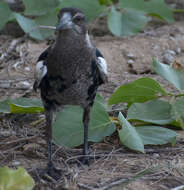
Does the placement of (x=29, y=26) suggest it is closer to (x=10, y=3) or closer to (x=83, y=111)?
(x=10, y=3)

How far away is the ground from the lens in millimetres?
2971

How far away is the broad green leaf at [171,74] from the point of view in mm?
3895

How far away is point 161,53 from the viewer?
17.6 ft

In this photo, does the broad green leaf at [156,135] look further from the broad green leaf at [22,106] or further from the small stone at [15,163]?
the small stone at [15,163]

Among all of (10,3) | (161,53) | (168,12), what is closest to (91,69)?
(161,53)

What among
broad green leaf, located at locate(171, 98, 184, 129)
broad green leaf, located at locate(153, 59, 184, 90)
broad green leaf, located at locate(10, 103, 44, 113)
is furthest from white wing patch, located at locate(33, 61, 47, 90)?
broad green leaf, located at locate(171, 98, 184, 129)

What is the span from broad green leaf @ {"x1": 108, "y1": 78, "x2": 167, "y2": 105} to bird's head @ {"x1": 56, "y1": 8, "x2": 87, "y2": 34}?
0.95 meters

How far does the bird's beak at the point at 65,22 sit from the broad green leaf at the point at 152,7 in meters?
2.92

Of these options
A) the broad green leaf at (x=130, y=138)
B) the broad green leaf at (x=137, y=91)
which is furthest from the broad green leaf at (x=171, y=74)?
the broad green leaf at (x=130, y=138)

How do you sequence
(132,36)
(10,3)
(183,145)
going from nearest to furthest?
1. (183,145)
2. (132,36)
3. (10,3)

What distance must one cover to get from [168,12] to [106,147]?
2984 millimetres

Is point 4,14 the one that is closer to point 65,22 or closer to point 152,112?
point 152,112

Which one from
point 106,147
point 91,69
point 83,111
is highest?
point 91,69

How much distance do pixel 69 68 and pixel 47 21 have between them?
2.59 metres
